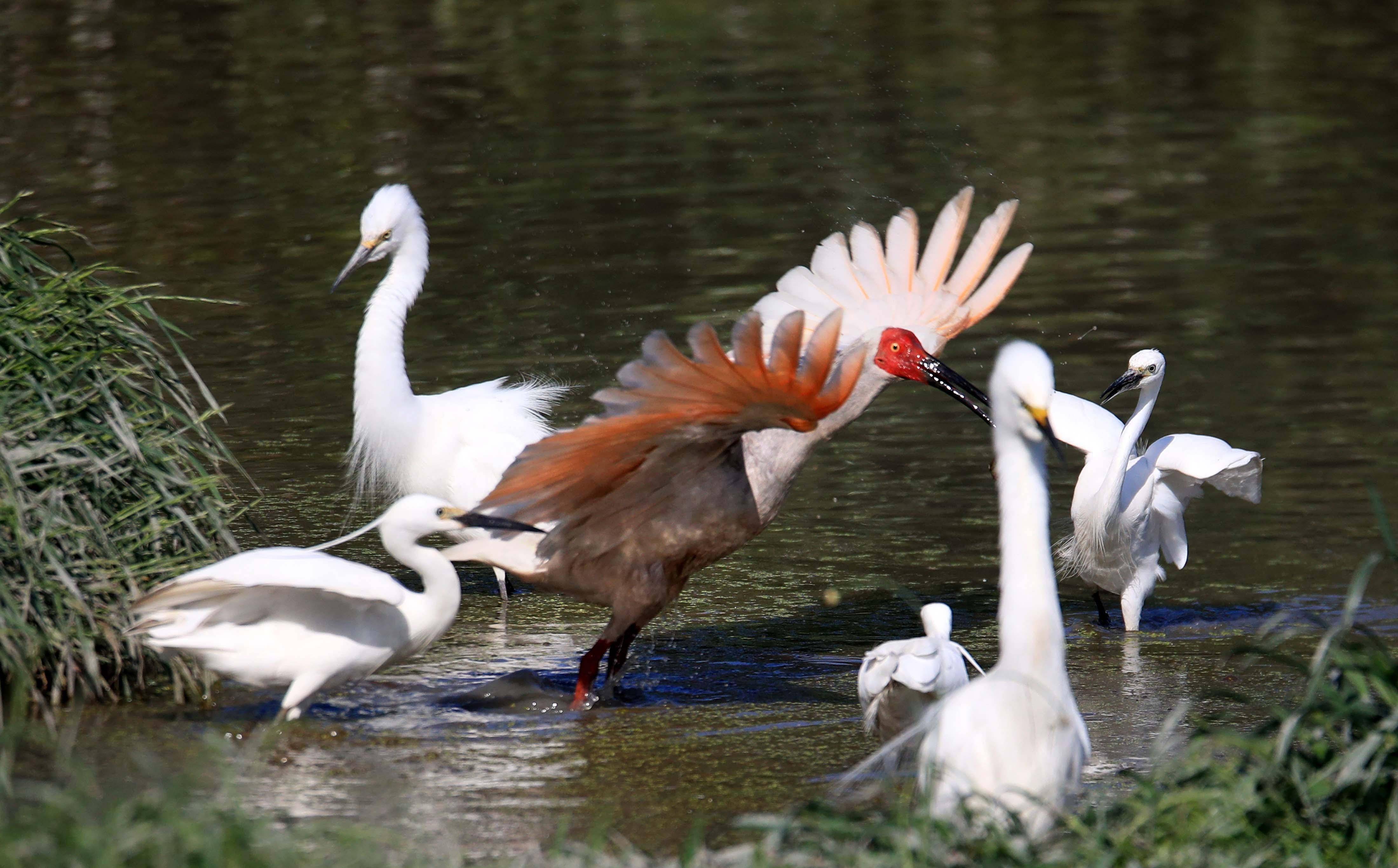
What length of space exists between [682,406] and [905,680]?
3.38ft

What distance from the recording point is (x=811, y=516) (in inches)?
319

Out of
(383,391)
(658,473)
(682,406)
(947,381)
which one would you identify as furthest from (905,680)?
(383,391)

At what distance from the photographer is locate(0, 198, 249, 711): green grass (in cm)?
469

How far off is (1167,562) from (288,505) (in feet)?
13.6

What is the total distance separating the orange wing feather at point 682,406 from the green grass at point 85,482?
3.20 feet

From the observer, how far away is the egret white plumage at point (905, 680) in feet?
15.9

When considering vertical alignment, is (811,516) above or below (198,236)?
below

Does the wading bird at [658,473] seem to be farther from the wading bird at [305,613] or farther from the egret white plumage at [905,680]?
the egret white plumage at [905,680]

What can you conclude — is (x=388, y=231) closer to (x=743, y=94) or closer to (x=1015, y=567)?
(x=1015, y=567)

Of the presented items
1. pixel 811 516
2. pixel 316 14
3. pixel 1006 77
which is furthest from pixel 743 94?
pixel 811 516

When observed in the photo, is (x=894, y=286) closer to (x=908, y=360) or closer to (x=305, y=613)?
(x=908, y=360)

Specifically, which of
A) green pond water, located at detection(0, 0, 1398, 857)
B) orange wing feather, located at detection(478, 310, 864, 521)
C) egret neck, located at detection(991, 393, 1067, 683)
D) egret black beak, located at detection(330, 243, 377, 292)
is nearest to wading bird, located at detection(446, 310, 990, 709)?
orange wing feather, located at detection(478, 310, 864, 521)

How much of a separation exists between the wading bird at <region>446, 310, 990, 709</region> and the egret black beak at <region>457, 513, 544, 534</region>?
0.20 feet

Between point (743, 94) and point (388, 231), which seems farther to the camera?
point (743, 94)
